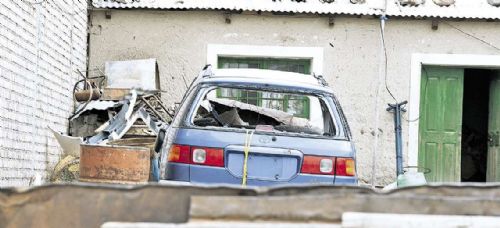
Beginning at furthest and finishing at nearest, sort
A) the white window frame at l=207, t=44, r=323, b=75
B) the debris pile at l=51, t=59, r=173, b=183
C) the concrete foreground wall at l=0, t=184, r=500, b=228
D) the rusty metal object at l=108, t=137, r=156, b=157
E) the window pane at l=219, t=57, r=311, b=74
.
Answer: the window pane at l=219, t=57, r=311, b=74 < the white window frame at l=207, t=44, r=323, b=75 < the debris pile at l=51, t=59, r=173, b=183 < the rusty metal object at l=108, t=137, r=156, b=157 < the concrete foreground wall at l=0, t=184, r=500, b=228

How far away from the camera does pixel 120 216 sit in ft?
7.99

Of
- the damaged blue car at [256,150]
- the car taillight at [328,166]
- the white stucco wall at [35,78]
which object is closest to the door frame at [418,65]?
the white stucco wall at [35,78]

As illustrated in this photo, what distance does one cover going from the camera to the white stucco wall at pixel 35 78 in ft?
26.2

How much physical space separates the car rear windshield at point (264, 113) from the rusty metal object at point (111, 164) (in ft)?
2.33

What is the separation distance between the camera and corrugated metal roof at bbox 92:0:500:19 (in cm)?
1148

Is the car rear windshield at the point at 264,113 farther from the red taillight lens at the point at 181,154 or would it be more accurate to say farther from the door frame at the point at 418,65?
the door frame at the point at 418,65

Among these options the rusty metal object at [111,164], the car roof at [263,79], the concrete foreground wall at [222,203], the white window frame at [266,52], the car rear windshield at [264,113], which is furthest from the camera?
the white window frame at [266,52]

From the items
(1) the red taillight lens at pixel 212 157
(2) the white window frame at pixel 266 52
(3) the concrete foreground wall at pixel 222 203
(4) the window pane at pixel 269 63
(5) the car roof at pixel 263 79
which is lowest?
(1) the red taillight lens at pixel 212 157

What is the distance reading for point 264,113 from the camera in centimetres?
922

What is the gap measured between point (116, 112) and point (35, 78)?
1914mm

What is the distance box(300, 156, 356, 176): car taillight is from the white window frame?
17.1ft

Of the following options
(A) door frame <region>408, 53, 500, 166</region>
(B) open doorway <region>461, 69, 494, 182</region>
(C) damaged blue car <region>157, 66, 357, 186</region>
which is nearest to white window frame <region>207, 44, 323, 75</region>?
(A) door frame <region>408, 53, 500, 166</region>

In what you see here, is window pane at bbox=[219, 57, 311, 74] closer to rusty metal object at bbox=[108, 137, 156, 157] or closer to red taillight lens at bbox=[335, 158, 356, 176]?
rusty metal object at bbox=[108, 137, 156, 157]

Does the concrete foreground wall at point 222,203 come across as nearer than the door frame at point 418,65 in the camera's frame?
Yes
